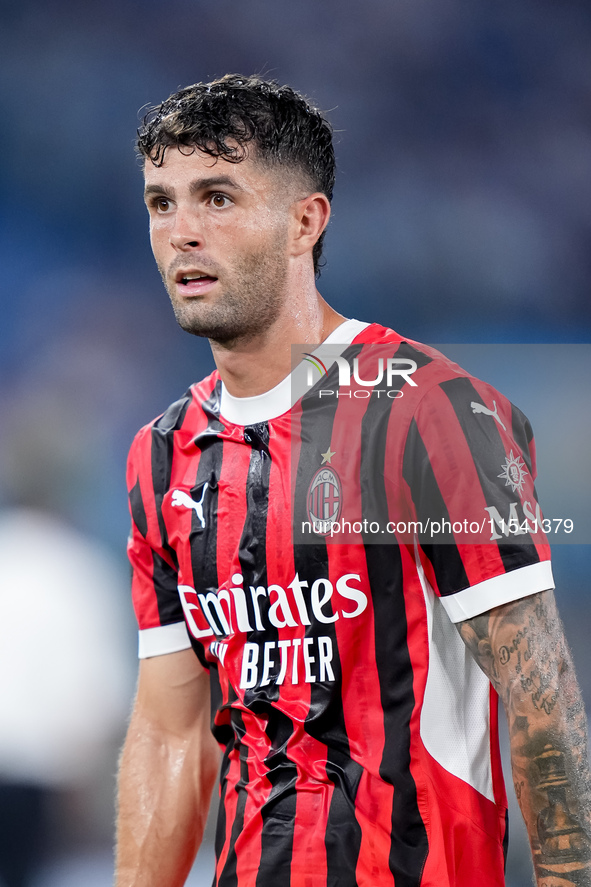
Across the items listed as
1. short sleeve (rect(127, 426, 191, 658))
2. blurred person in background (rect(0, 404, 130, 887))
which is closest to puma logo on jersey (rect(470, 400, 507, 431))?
short sleeve (rect(127, 426, 191, 658))

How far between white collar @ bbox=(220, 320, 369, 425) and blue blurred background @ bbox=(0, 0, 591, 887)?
143cm

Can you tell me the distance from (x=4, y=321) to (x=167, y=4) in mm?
1242

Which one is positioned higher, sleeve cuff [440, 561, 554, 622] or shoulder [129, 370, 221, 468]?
shoulder [129, 370, 221, 468]

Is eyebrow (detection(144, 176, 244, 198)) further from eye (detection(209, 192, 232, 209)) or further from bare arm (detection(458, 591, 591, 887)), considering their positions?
bare arm (detection(458, 591, 591, 887))

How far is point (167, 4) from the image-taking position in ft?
10.8

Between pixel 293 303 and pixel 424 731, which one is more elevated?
pixel 293 303

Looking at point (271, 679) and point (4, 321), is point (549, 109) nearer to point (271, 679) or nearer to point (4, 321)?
point (4, 321)

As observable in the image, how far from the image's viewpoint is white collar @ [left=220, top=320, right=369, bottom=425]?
63.6 inches

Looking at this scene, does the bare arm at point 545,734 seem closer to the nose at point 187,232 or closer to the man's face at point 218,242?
the man's face at point 218,242

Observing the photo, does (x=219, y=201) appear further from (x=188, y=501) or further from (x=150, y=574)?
(x=150, y=574)

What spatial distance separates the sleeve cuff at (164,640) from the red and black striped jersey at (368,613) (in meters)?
0.17

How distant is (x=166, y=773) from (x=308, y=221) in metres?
1.05

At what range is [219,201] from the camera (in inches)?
61.9

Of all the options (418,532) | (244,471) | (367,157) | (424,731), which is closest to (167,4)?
(367,157)
